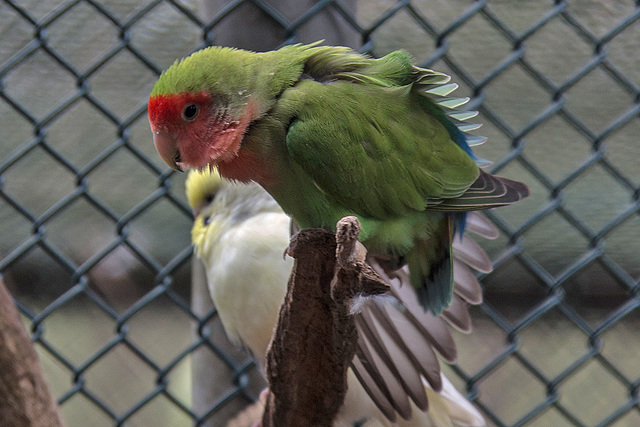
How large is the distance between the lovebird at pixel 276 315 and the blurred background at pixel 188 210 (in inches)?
3.1

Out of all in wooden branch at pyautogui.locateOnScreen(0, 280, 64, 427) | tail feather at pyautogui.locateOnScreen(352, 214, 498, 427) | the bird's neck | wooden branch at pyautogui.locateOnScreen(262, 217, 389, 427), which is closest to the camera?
wooden branch at pyautogui.locateOnScreen(262, 217, 389, 427)

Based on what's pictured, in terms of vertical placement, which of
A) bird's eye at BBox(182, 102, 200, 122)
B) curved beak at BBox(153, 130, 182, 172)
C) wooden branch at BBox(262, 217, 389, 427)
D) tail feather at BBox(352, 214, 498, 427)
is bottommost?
tail feather at BBox(352, 214, 498, 427)

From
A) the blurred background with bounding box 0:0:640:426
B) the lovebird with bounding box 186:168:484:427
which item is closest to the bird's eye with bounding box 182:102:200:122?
the lovebird with bounding box 186:168:484:427

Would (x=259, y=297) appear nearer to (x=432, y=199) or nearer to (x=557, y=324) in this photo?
(x=432, y=199)

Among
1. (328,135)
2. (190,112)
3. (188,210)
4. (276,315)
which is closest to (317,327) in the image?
(328,135)

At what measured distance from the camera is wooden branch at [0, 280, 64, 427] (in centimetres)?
88

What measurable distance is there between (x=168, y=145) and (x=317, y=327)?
1.33 ft

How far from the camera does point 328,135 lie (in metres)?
0.94

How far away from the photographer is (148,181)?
2.05 metres

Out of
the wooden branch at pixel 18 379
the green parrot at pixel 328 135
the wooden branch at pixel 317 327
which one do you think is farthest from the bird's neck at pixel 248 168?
the wooden branch at pixel 18 379

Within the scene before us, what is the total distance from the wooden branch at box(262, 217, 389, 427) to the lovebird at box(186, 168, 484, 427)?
0.96ft

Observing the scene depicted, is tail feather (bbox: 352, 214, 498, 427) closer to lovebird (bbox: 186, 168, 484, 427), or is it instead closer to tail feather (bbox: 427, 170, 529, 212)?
lovebird (bbox: 186, 168, 484, 427)

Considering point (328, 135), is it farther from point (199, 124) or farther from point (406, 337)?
point (406, 337)

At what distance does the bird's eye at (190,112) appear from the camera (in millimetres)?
982
